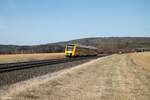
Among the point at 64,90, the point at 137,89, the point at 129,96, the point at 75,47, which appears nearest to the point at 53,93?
the point at 64,90

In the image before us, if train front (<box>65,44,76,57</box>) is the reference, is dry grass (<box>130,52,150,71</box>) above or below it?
below

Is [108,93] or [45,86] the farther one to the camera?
[45,86]

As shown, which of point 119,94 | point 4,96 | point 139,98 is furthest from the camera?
point 119,94

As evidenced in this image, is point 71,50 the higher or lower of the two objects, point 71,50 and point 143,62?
the higher

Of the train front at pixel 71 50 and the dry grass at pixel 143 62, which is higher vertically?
the train front at pixel 71 50

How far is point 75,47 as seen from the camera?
191ft

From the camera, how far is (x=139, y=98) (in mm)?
12148

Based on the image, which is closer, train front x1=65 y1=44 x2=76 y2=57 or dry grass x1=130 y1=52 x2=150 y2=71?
dry grass x1=130 y1=52 x2=150 y2=71

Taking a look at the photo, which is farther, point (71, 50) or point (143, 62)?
point (71, 50)

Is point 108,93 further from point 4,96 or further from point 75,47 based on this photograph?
point 75,47

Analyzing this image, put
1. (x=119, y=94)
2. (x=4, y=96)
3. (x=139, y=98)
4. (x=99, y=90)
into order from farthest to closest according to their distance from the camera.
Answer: (x=99, y=90) → (x=119, y=94) → (x=139, y=98) → (x=4, y=96)

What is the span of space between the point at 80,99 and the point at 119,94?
7.65ft

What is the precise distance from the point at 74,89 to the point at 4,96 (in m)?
3.94

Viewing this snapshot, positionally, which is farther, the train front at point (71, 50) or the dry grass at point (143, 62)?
the train front at point (71, 50)
